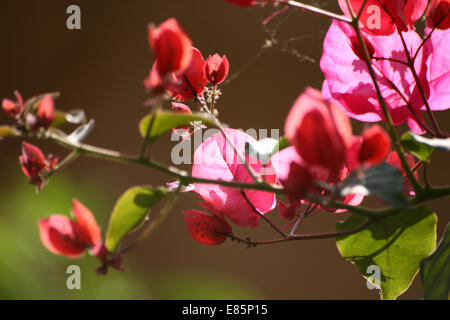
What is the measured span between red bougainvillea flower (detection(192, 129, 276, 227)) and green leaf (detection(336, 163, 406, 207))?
15cm

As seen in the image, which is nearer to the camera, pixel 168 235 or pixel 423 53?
pixel 423 53

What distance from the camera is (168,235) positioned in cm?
221

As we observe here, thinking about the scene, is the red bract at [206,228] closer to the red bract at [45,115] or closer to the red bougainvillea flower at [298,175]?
the red bougainvillea flower at [298,175]

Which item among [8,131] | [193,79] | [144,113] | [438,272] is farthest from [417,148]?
[144,113]

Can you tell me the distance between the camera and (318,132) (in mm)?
287

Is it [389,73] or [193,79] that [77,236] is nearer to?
[193,79]

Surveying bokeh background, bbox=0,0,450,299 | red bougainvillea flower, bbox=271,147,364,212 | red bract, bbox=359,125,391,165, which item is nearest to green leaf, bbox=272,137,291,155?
red bougainvillea flower, bbox=271,147,364,212

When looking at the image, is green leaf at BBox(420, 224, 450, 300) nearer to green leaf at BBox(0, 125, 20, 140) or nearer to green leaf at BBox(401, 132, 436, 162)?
green leaf at BBox(401, 132, 436, 162)

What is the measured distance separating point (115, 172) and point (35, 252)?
0.48m

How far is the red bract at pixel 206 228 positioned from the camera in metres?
0.47

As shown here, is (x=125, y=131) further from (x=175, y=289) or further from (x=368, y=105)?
(x=368, y=105)

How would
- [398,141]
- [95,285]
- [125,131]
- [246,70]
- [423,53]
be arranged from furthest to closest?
[125,131]
[246,70]
[95,285]
[423,53]
[398,141]

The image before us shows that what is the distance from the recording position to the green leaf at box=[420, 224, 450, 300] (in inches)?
15.7
